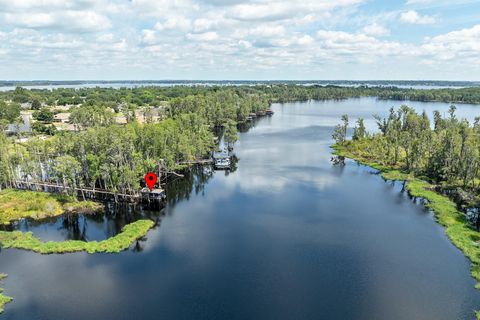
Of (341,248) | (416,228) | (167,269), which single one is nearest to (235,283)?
(167,269)

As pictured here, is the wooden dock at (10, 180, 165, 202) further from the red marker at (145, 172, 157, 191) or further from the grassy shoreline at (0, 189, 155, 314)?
the red marker at (145, 172, 157, 191)

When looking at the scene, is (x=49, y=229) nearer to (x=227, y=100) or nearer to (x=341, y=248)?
(x=341, y=248)

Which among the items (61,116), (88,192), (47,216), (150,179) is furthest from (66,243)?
(61,116)

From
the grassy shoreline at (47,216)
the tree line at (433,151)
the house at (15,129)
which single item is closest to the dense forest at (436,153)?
the tree line at (433,151)

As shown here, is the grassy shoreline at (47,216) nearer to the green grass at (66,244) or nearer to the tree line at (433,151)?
the green grass at (66,244)

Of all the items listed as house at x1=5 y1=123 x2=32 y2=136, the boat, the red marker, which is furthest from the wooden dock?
house at x1=5 y1=123 x2=32 y2=136
